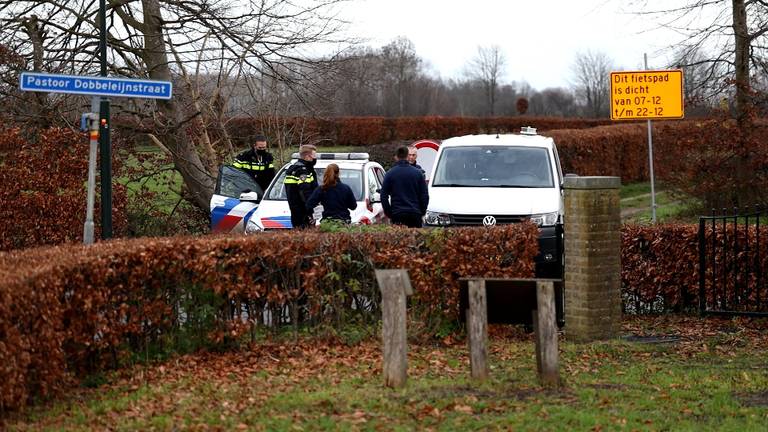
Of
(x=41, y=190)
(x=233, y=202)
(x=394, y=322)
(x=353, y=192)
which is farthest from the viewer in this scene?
(x=233, y=202)

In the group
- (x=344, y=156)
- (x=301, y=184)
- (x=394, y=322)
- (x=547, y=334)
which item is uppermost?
(x=344, y=156)

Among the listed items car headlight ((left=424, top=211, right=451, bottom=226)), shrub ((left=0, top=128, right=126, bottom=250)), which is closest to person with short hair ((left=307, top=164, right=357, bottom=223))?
car headlight ((left=424, top=211, right=451, bottom=226))

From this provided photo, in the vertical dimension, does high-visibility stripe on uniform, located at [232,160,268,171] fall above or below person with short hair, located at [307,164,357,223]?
above

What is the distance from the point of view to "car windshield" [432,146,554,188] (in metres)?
15.4

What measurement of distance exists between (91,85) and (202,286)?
99.1 inches

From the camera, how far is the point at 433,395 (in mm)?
8125

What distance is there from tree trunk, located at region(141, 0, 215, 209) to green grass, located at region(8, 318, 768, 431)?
1109 centimetres

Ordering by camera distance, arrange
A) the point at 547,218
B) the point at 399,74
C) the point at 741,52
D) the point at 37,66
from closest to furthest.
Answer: the point at 547,218 → the point at 37,66 → the point at 741,52 → the point at 399,74

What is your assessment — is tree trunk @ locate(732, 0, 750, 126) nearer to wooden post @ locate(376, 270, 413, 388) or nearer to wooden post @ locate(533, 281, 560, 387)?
wooden post @ locate(533, 281, 560, 387)

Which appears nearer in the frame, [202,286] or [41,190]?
[202,286]

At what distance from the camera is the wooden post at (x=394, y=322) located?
8305mm

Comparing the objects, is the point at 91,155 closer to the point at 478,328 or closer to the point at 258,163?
the point at 478,328

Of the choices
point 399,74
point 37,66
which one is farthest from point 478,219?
point 399,74

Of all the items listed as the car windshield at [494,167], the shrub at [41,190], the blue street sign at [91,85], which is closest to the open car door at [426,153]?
the car windshield at [494,167]
